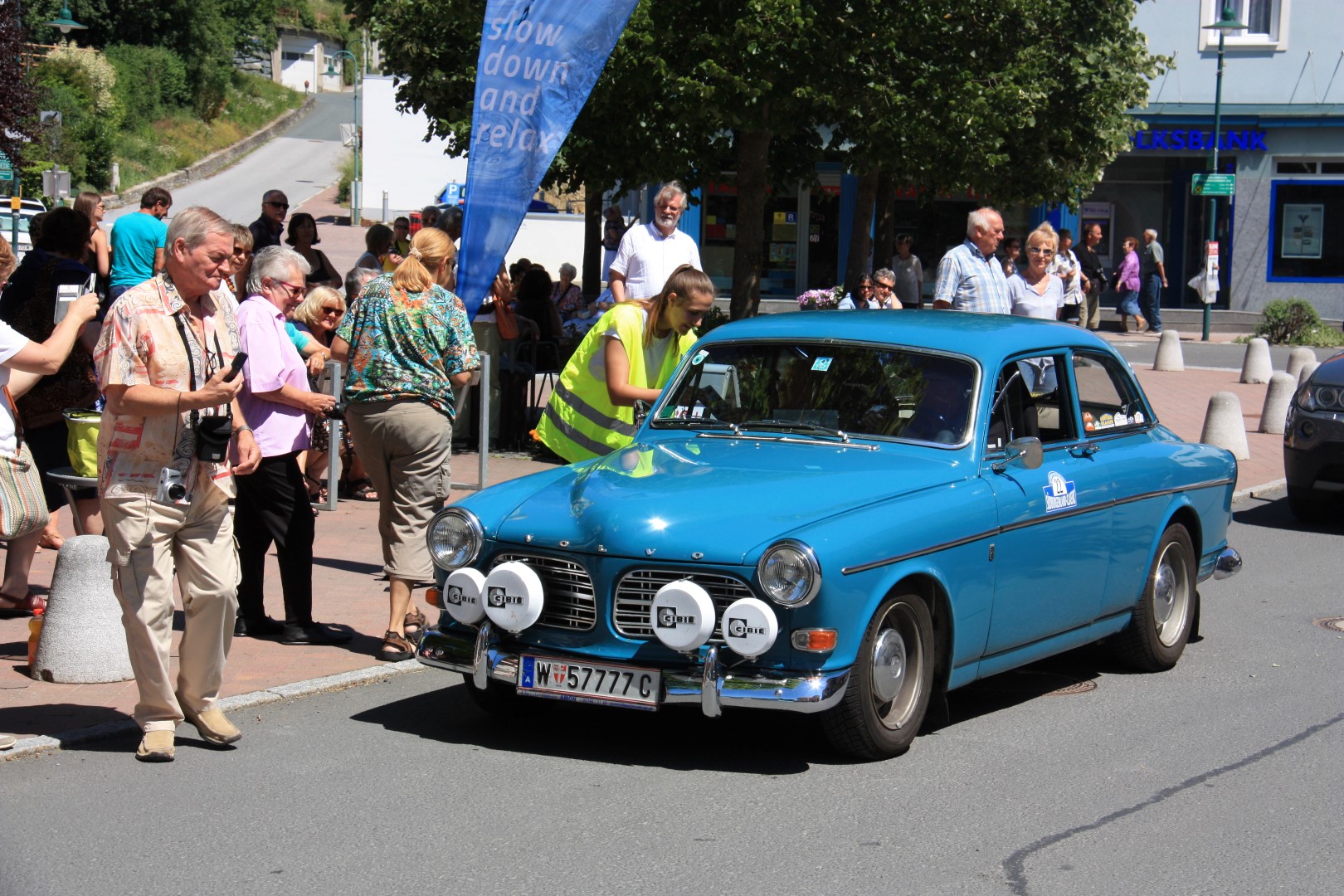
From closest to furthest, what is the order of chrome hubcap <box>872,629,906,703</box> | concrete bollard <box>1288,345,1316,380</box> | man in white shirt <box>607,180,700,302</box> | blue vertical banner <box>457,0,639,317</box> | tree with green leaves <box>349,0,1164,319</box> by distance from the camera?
chrome hubcap <box>872,629,906,703</box> → blue vertical banner <box>457,0,639,317</box> → man in white shirt <box>607,180,700,302</box> → tree with green leaves <box>349,0,1164,319</box> → concrete bollard <box>1288,345,1316,380</box>

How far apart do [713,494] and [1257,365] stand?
61.0 ft

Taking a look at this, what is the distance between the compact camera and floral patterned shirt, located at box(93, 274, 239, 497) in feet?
0.05

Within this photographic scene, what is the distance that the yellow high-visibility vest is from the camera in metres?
7.79

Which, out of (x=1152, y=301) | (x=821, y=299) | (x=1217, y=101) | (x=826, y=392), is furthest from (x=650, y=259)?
(x=1217, y=101)

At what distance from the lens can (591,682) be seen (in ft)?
18.5

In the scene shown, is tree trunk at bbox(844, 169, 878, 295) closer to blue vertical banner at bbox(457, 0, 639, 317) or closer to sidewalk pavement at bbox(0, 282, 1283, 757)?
sidewalk pavement at bbox(0, 282, 1283, 757)

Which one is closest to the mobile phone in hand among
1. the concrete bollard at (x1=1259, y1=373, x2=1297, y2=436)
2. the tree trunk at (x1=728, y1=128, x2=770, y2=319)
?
the tree trunk at (x1=728, y1=128, x2=770, y2=319)

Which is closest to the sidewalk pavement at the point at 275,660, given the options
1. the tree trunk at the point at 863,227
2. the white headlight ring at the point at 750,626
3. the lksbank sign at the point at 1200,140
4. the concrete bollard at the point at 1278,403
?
the white headlight ring at the point at 750,626

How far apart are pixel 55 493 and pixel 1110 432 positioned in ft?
18.0

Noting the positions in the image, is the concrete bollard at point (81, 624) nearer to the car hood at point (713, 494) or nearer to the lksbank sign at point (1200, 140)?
the car hood at point (713, 494)

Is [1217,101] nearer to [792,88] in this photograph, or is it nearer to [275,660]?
[792,88]

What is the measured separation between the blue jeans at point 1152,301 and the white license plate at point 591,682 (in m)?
27.8

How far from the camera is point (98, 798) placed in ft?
17.4

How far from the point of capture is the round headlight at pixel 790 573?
5.36 m
